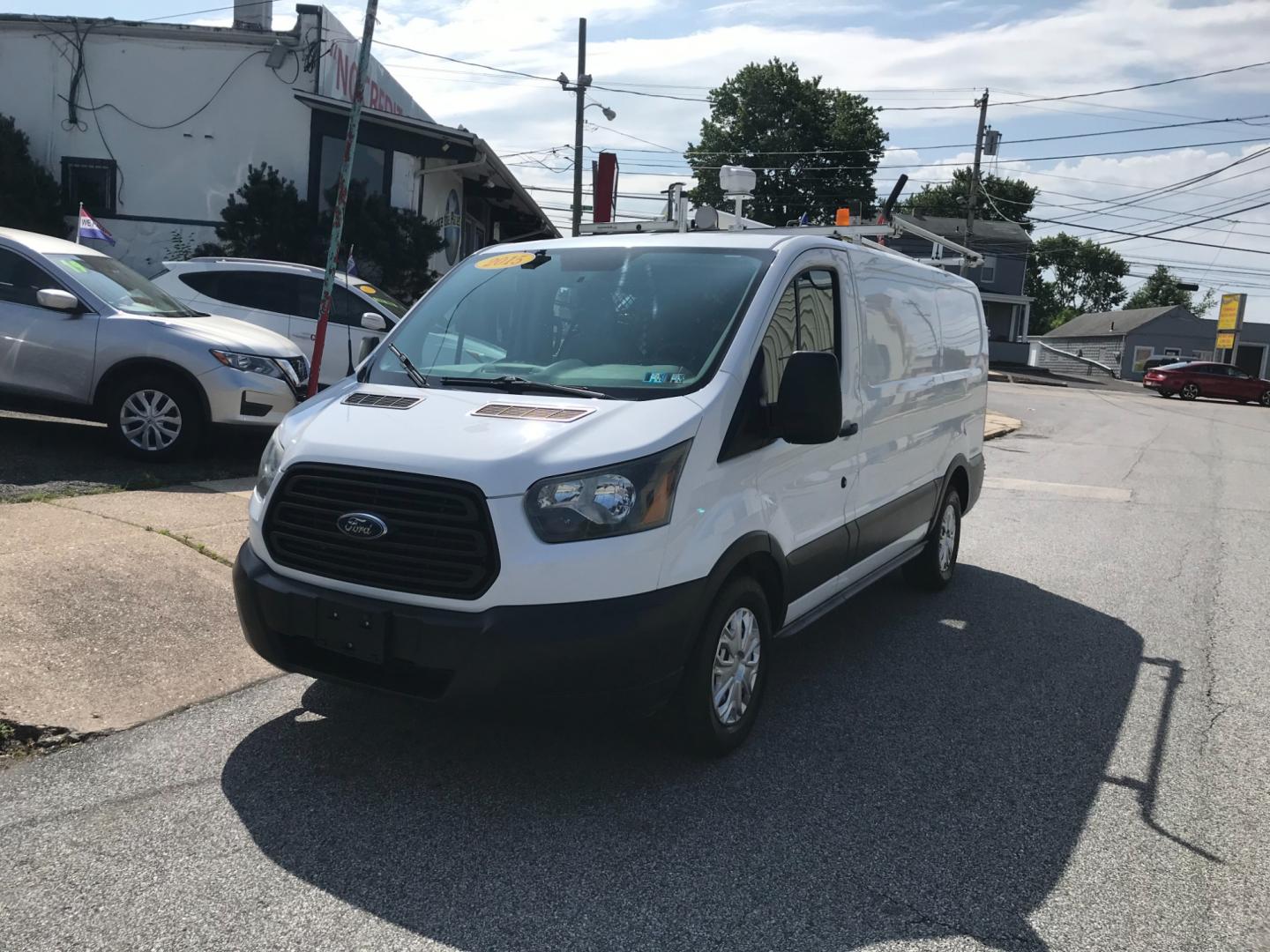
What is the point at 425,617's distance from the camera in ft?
11.6

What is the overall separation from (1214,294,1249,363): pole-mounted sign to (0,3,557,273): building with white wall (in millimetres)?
48785

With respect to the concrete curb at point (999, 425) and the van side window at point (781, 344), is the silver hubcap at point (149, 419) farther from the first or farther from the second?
the concrete curb at point (999, 425)

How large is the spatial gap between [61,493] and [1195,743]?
6.66 metres

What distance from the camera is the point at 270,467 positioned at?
4.11 m

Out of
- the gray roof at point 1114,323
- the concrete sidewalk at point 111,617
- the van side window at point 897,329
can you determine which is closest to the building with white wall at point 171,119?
the concrete sidewalk at point 111,617

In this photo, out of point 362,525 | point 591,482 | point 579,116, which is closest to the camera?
point 591,482

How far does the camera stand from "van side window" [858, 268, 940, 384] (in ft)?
17.6

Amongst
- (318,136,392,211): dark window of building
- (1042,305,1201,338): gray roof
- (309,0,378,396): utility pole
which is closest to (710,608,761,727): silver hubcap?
Answer: (309,0,378,396): utility pole

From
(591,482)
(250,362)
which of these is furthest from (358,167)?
(591,482)

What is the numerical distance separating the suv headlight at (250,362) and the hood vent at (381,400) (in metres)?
4.61

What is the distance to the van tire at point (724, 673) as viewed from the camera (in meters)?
3.89

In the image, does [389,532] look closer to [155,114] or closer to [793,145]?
[155,114]

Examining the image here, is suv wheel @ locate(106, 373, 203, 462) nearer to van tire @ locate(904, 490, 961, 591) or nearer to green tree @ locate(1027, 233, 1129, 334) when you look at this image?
van tire @ locate(904, 490, 961, 591)

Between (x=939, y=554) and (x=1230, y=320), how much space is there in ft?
183
